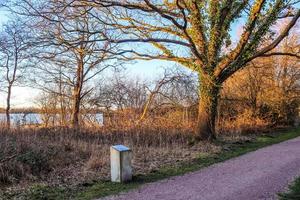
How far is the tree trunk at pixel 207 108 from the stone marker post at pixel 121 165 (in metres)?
8.65

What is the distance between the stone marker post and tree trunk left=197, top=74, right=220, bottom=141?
8.65 meters

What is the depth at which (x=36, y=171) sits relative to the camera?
9.71 m

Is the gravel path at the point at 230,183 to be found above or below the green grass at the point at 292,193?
above

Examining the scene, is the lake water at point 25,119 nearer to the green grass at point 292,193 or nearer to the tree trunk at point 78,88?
the tree trunk at point 78,88

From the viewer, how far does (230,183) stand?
27.8 ft

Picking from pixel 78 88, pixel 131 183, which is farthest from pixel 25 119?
pixel 131 183

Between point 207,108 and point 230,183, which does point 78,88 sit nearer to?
point 207,108

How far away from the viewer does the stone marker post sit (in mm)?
8750

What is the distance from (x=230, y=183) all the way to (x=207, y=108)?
367 inches

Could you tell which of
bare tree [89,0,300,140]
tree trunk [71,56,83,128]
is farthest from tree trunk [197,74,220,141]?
tree trunk [71,56,83,128]

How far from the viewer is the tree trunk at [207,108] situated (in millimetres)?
17188

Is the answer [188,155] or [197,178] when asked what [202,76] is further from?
[197,178]

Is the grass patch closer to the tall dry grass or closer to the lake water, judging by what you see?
the tall dry grass

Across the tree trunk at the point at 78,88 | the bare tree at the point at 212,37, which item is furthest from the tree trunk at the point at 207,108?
the tree trunk at the point at 78,88
